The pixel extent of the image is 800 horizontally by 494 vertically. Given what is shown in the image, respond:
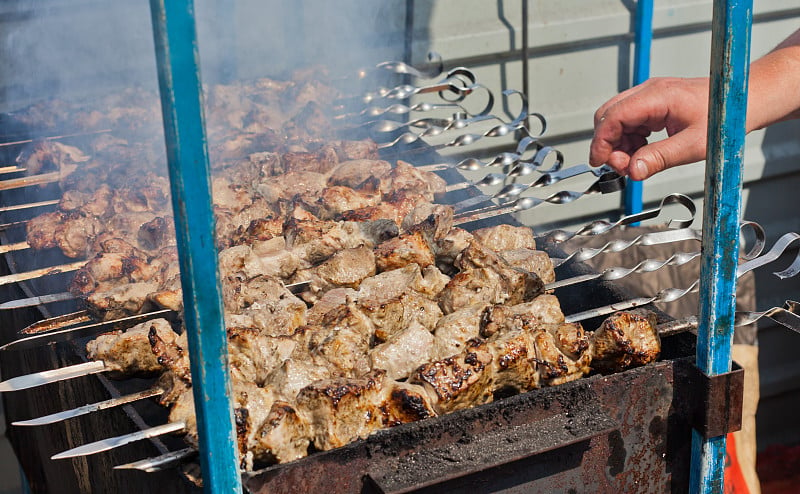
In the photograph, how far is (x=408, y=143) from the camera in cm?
390

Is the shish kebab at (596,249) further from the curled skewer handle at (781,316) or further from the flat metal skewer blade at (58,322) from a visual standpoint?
the curled skewer handle at (781,316)

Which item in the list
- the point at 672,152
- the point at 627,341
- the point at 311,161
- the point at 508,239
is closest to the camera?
the point at 627,341

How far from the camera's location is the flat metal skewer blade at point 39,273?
2.64 meters

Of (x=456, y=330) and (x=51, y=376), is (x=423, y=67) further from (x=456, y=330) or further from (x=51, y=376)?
(x=51, y=376)

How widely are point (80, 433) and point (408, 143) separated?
2.06m

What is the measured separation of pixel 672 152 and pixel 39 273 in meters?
2.12

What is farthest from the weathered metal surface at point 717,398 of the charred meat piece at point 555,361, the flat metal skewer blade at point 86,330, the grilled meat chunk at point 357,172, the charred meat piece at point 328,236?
the grilled meat chunk at point 357,172

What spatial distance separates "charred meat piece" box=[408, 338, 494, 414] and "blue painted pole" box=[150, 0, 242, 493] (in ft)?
1.81

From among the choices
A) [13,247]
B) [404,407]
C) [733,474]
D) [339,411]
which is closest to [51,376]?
[339,411]

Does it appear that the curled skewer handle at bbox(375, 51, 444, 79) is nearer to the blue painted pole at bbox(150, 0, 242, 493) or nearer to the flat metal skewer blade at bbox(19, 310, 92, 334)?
the flat metal skewer blade at bbox(19, 310, 92, 334)

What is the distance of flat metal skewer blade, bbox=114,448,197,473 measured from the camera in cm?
173

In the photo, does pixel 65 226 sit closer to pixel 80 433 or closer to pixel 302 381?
pixel 80 433

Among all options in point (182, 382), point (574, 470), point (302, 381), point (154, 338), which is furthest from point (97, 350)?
point (574, 470)

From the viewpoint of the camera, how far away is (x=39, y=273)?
2715mm
